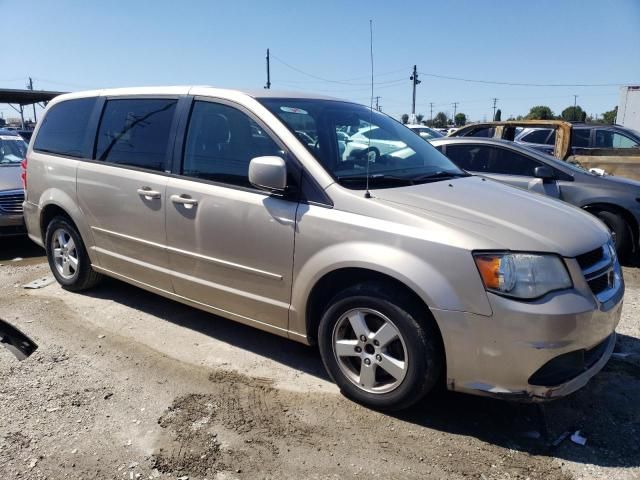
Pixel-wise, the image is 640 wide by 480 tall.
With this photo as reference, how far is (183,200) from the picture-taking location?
12.5 ft

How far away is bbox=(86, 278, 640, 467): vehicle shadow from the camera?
9.35 feet

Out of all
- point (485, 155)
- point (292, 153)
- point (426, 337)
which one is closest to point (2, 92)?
point (485, 155)

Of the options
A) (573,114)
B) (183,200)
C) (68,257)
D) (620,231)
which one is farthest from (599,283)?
(573,114)

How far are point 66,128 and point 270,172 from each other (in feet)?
9.53

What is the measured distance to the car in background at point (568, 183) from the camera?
6.62m

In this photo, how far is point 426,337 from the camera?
9.37 feet

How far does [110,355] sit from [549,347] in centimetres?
299

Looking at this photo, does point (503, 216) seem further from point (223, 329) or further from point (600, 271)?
point (223, 329)

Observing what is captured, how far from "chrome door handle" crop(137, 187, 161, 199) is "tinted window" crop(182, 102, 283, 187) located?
28cm

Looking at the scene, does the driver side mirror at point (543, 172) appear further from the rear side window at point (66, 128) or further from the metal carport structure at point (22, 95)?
the metal carport structure at point (22, 95)

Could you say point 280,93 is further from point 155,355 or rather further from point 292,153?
point 155,355

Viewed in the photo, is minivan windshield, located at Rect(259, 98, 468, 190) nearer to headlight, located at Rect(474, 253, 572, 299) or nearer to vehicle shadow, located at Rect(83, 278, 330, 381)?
headlight, located at Rect(474, 253, 572, 299)

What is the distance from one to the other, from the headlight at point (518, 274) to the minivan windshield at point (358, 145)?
36.1 inches

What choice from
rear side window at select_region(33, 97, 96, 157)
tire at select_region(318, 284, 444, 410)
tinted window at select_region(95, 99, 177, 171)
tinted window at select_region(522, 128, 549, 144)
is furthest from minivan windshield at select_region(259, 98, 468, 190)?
tinted window at select_region(522, 128, 549, 144)
